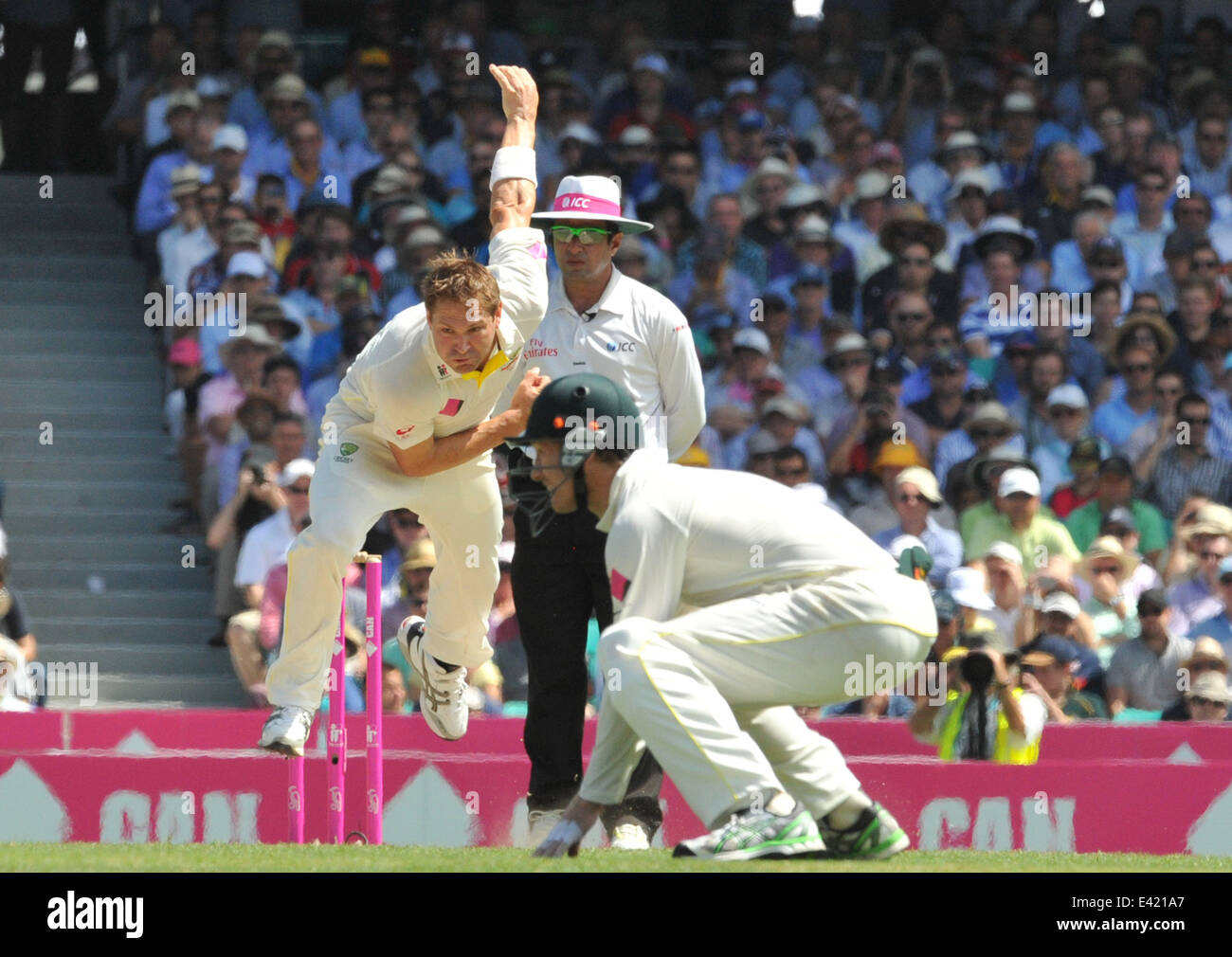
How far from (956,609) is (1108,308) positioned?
14.2ft

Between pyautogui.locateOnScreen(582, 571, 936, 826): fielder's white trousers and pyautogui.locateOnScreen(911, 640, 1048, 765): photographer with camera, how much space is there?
2.04 metres

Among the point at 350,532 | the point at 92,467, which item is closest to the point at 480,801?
the point at 350,532

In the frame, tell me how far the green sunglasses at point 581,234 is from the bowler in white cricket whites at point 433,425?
0.12 metres

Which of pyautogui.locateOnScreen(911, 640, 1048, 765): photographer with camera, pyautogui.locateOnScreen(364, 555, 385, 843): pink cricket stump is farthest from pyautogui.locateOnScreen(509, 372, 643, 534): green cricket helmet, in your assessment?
pyautogui.locateOnScreen(911, 640, 1048, 765): photographer with camera

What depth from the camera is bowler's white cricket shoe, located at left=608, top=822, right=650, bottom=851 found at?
25.5 feet

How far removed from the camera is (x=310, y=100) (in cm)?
1448

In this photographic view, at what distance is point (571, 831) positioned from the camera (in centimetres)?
671

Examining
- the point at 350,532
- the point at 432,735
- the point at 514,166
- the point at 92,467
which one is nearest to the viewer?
the point at 350,532

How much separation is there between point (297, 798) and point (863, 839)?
2.54 metres

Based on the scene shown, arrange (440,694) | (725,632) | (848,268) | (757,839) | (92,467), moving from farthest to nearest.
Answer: (848,268) < (92,467) < (440,694) < (725,632) < (757,839)

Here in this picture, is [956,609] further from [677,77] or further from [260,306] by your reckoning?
[677,77]

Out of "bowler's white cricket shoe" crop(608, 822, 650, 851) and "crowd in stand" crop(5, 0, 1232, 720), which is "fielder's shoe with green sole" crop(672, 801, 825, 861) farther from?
"crowd in stand" crop(5, 0, 1232, 720)

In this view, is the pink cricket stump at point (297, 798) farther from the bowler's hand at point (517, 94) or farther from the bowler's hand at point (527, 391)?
the bowler's hand at point (517, 94)

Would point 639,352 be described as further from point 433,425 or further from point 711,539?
point 711,539
